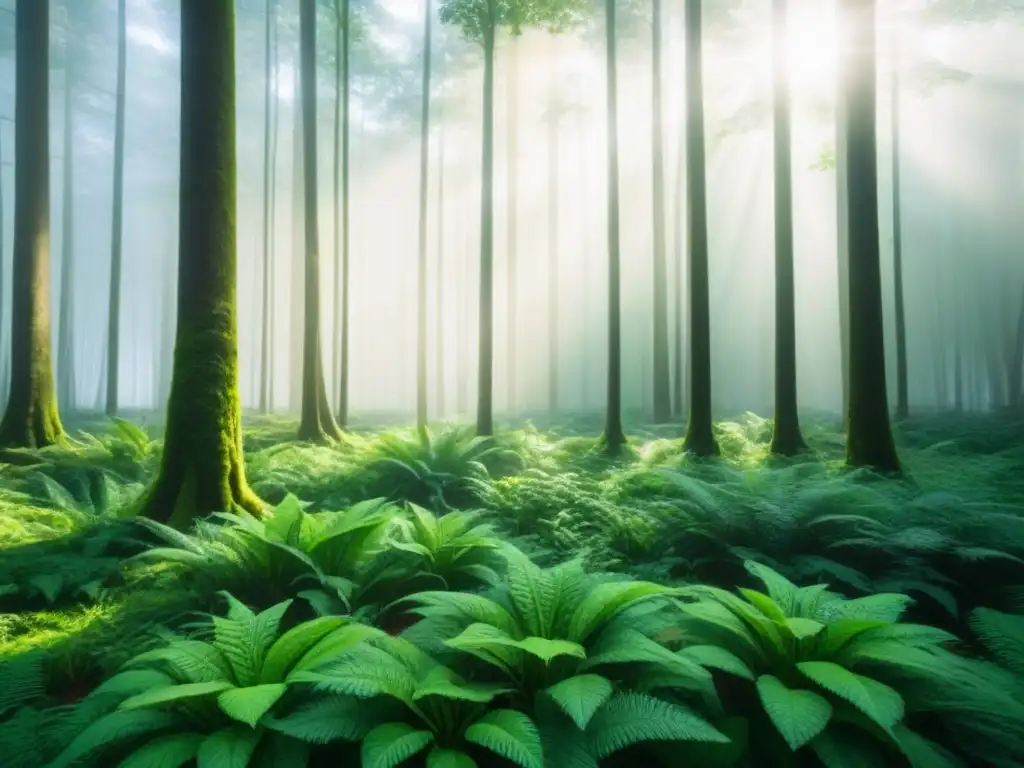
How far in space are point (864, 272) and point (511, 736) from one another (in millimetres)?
7412

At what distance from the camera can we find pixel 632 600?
3.04m

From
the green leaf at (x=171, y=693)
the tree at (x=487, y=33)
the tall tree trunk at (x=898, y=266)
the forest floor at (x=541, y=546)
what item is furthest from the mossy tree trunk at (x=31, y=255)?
the tall tree trunk at (x=898, y=266)

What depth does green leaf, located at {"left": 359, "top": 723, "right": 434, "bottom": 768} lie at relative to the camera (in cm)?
209

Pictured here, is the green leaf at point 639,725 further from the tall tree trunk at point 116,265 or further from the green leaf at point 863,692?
the tall tree trunk at point 116,265

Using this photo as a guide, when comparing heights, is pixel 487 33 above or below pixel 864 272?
above

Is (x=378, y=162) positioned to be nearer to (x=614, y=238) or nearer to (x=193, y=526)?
(x=614, y=238)

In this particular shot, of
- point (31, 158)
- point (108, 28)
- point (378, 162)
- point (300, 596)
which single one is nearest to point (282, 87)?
point (378, 162)

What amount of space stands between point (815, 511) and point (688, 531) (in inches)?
44.6

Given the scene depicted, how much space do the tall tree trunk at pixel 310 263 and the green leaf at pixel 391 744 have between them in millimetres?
10092

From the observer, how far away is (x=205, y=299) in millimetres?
5719

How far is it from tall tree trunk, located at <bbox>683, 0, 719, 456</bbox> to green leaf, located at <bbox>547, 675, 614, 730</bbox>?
7815 millimetres

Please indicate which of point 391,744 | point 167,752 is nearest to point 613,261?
point 391,744

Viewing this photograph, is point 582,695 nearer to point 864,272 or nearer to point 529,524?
point 529,524

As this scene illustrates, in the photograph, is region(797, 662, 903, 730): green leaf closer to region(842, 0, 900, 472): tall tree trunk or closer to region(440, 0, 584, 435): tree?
region(842, 0, 900, 472): tall tree trunk
